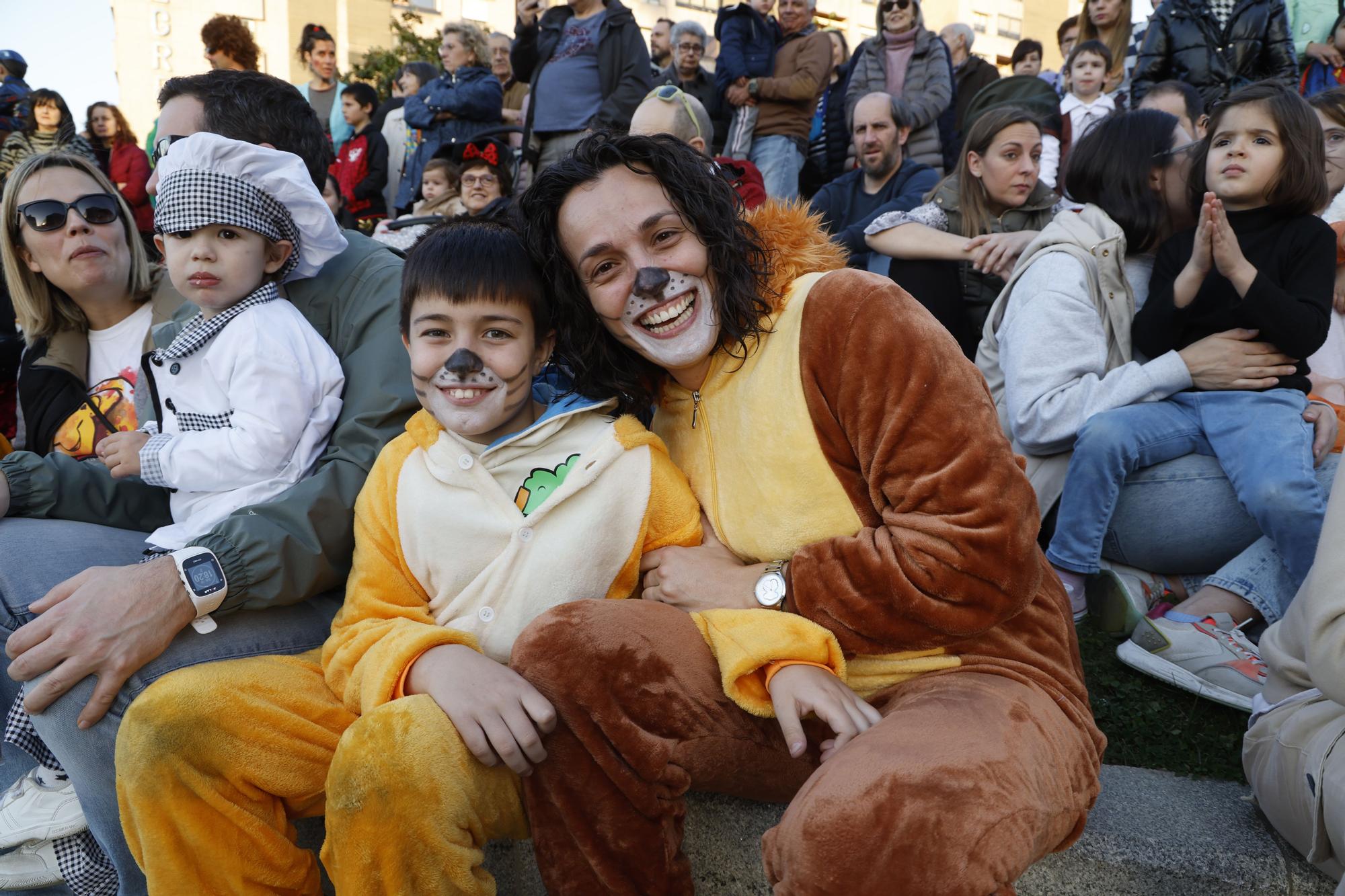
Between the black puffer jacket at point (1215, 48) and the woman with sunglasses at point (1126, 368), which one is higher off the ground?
the black puffer jacket at point (1215, 48)

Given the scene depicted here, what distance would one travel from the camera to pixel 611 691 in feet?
5.49

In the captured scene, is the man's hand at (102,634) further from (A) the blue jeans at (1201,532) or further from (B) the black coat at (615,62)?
(B) the black coat at (615,62)

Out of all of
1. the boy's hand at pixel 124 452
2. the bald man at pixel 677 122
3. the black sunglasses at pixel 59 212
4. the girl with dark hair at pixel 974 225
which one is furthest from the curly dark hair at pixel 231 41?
the boy's hand at pixel 124 452

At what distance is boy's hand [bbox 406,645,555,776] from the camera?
5.39 ft

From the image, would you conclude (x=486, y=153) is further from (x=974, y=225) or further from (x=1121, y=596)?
(x=1121, y=596)

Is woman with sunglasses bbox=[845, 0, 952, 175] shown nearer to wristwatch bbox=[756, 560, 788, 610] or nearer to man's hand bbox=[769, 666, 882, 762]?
wristwatch bbox=[756, 560, 788, 610]

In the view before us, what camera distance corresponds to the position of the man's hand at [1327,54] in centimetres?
604

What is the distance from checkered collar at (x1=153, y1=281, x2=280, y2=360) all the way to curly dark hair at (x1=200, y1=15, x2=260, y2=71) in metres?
3.74

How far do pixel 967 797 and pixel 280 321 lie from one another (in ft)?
5.94

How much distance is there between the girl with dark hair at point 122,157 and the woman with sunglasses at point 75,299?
5254 millimetres

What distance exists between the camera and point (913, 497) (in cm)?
172

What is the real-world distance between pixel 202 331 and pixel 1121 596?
2.69 m

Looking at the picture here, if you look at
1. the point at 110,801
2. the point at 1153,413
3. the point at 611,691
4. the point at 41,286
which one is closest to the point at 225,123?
the point at 41,286

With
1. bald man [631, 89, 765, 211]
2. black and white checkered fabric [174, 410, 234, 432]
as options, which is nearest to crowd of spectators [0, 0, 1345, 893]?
black and white checkered fabric [174, 410, 234, 432]
